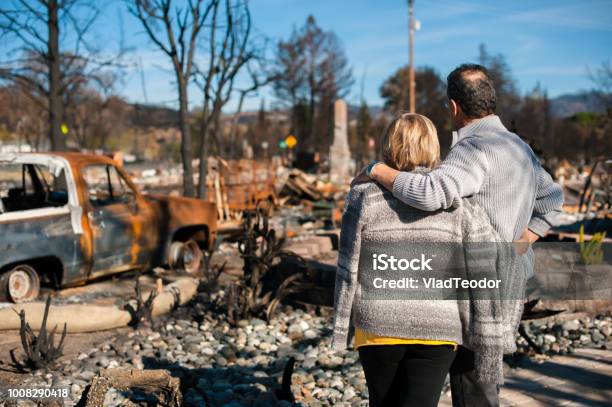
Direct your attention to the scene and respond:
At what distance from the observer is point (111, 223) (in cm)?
754

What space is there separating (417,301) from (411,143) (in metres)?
0.60

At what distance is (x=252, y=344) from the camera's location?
19.2ft

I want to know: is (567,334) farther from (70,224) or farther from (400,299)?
(70,224)

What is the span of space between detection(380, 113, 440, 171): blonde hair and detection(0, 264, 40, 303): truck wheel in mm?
5328

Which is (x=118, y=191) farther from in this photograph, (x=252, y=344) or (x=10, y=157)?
(x=252, y=344)

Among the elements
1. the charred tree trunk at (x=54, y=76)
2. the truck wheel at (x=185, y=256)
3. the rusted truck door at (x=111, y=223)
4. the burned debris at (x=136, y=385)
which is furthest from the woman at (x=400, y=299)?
the charred tree trunk at (x=54, y=76)

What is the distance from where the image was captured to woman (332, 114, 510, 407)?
239cm

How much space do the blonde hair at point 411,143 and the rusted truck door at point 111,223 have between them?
18.1ft

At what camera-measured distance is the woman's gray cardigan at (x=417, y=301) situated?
239cm

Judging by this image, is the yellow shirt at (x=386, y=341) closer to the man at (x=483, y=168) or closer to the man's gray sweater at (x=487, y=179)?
the man at (x=483, y=168)

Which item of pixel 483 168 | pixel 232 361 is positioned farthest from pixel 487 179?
pixel 232 361

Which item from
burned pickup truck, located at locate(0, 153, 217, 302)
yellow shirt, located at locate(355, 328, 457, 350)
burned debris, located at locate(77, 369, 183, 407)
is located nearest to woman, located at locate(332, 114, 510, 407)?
yellow shirt, located at locate(355, 328, 457, 350)

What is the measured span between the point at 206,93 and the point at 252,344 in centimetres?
1138

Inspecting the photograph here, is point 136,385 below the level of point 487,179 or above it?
below
